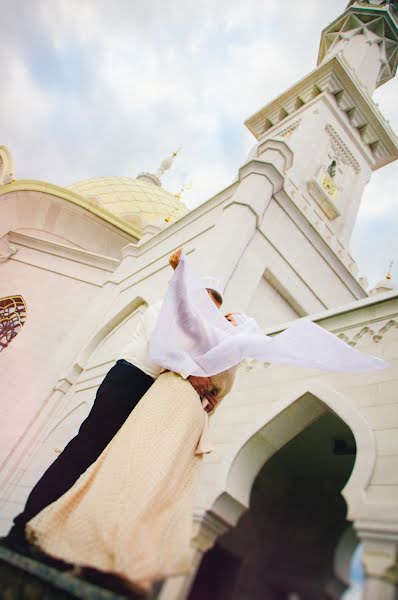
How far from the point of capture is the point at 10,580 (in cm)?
112

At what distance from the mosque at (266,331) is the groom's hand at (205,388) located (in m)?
1.45

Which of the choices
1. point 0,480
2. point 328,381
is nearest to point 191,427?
point 328,381

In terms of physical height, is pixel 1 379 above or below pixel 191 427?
above

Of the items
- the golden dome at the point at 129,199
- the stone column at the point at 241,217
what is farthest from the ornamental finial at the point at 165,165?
the stone column at the point at 241,217

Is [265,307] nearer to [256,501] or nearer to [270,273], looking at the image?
[270,273]

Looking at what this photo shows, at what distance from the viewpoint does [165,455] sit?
1567mm

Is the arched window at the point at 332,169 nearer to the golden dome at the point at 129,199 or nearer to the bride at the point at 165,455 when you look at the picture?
the golden dome at the point at 129,199

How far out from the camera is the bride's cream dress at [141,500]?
1.25 m

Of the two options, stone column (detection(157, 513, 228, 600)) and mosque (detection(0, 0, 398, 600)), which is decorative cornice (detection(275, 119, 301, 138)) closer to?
mosque (detection(0, 0, 398, 600))

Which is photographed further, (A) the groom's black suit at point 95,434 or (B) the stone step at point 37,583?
(A) the groom's black suit at point 95,434

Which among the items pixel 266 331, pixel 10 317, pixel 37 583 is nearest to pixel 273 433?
pixel 266 331

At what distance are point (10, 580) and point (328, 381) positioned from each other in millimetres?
3260

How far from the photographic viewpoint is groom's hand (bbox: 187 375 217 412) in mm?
1979

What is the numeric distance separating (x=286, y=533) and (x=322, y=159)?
30.7 ft
